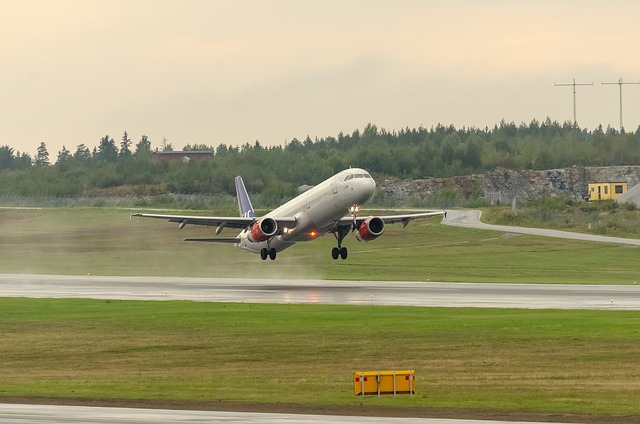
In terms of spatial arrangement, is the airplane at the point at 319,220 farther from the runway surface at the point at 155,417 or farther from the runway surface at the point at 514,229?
the runway surface at the point at 155,417

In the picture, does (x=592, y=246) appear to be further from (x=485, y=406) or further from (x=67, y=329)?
(x=485, y=406)

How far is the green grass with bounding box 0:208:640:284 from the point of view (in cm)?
10919

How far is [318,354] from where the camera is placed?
169 feet

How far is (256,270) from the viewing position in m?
112

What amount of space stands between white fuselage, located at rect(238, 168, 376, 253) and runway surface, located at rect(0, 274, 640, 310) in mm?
3621

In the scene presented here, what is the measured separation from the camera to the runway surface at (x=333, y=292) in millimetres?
73375

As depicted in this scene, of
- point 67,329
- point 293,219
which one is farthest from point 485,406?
point 293,219

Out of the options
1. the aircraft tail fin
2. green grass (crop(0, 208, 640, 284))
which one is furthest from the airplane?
the aircraft tail fin

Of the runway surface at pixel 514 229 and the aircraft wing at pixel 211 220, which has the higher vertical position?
the aircraft wing at pixel 211 220

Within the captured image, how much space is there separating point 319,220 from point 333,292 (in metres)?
7.45

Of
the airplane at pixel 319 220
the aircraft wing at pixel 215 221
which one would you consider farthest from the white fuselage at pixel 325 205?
the aircraft wing at pixel 215 221

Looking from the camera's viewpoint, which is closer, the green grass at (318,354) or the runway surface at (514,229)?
the green grass at (318,354)

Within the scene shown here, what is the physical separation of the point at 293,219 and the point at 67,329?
102 feet

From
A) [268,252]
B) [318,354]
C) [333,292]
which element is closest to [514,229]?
[268,252]
